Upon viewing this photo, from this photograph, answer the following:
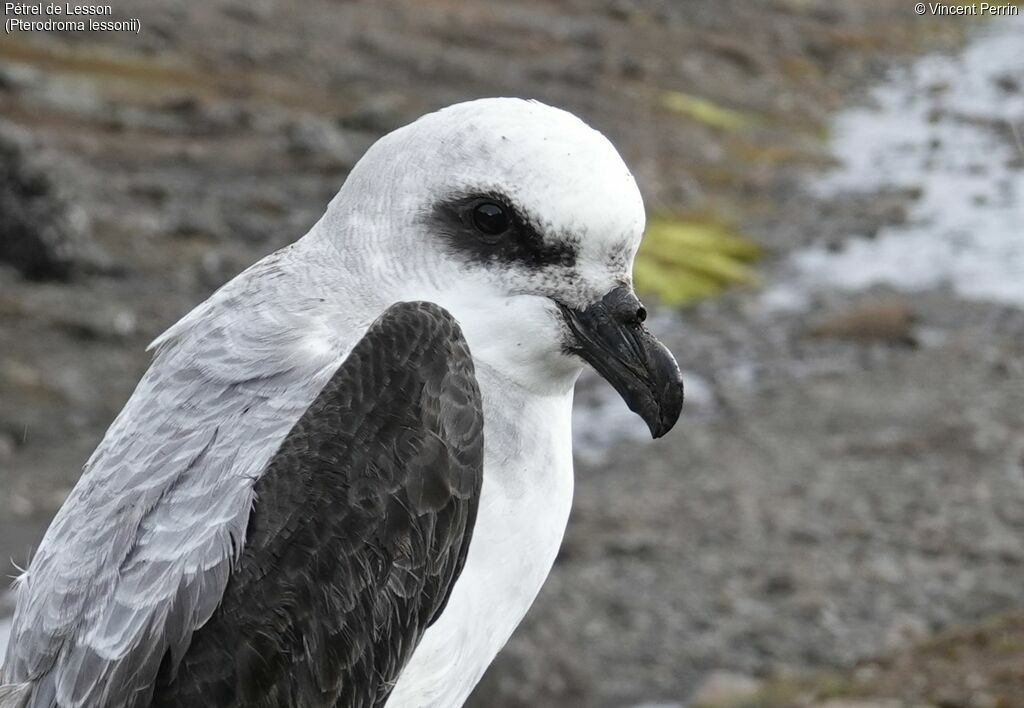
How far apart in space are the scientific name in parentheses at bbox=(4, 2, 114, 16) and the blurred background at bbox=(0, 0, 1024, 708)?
A: 108cm

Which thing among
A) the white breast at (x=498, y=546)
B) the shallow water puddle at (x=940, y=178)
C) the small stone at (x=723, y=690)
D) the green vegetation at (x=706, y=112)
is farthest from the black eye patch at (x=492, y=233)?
the green vegetation at (x=706, y=112)

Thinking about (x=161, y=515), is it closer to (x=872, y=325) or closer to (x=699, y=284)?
(x=872, y=325)

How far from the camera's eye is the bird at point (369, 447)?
3.91m

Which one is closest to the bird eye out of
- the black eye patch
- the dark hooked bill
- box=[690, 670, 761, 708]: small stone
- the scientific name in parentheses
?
the black eye patch

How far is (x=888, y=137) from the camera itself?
31531 millimetres

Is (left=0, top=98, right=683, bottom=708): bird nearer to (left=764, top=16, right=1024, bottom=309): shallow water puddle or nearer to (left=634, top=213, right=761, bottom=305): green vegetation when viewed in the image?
(left=634, top=213, right=761, bottom=305): green vegetation

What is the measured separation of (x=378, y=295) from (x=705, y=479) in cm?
1011

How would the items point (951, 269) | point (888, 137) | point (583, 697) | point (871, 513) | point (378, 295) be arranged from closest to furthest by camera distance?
point (378, 295) < point (583, 697) < point (871, 513) < point (951, 269) < point (888, 137)

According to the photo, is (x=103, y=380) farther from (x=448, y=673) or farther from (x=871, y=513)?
(x=448, y=673)

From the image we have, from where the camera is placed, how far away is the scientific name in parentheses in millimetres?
31891

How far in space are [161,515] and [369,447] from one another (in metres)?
0.53

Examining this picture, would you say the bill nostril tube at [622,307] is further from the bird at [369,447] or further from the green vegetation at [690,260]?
the green vegetation at [690,260]

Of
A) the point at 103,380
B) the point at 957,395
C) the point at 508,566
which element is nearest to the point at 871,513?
the point at 957,395

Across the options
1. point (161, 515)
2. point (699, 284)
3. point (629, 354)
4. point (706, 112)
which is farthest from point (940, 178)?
point (161, 515)
